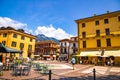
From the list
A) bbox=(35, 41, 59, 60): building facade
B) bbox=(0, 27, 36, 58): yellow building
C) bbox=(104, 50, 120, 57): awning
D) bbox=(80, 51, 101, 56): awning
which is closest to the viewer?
bbox=(104, 50, 120, 57): awning

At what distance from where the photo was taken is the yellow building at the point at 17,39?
136ft

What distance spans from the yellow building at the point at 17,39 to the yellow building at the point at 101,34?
57.5ft

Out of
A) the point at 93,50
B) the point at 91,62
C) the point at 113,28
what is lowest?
the point at 91,62

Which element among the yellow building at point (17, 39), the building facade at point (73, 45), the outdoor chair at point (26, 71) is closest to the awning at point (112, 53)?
the outdoor chair at point (26, 71)

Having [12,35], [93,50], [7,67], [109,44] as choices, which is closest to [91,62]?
[93,50]

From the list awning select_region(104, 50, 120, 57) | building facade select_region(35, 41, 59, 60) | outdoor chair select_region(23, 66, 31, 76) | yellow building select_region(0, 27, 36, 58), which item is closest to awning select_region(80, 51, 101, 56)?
awning select_region(104, 50, 120, 57)

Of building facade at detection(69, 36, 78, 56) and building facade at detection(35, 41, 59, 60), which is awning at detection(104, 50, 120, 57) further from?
building facade at detection(35, 41, 59, 60)

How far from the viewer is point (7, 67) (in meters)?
15.7

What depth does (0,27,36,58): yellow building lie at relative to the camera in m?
41.6

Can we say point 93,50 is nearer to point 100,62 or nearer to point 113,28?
point 100,62

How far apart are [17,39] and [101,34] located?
83.5 ft

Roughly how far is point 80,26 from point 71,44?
2766 centimetres

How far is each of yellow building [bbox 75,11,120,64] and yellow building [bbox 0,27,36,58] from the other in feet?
57.5

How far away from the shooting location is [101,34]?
31.4 m
